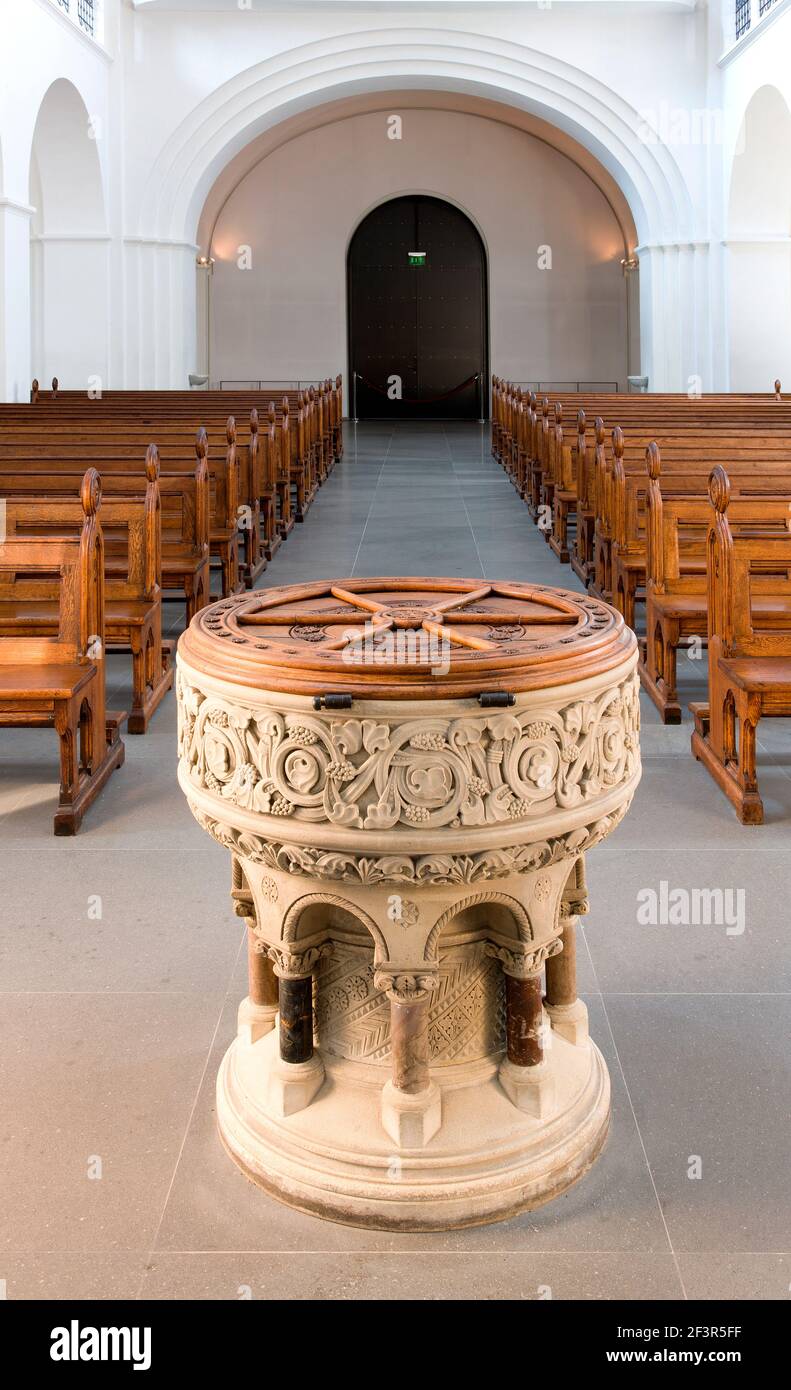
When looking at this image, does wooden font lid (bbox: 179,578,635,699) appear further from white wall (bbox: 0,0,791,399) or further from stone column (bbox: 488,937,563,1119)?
white wall (bbox: 0,0,791,399)

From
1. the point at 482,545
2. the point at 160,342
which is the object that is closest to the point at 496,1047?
the point at 482,545

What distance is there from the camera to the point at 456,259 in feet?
67.9

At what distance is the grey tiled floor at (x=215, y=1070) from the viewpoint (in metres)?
1.93

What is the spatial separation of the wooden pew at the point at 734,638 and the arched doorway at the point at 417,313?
17.0 metres

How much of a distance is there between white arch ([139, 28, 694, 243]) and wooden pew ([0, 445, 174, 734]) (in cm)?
1091

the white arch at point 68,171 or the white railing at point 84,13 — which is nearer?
the white railing at point 84,13

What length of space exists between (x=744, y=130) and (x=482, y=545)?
26.8ft

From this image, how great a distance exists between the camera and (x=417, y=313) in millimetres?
20938

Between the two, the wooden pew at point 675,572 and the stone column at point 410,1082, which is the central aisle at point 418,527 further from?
the stone column at point 410,1082

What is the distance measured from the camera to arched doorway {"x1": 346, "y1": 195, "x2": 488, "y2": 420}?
20.5 metres

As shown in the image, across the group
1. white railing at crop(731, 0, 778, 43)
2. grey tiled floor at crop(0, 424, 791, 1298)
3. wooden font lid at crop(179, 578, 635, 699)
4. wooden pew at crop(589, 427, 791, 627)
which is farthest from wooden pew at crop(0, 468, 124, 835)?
white railing at crop(731, 0, 778, 43)

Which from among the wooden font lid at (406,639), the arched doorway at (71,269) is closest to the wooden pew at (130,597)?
the wooden font lid at (406,639)

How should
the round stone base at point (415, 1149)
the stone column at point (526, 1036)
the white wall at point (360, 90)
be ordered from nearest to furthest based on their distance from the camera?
the round stone base at point (415, 1149) < the stone column at point (526, 1036) < the white wall at point (360, 90)

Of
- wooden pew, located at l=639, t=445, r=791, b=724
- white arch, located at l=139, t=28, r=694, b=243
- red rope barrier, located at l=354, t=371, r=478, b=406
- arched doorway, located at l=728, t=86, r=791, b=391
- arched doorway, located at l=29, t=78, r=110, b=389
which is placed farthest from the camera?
red rope barrier, located at l=354, t=371, r=478, b=406
